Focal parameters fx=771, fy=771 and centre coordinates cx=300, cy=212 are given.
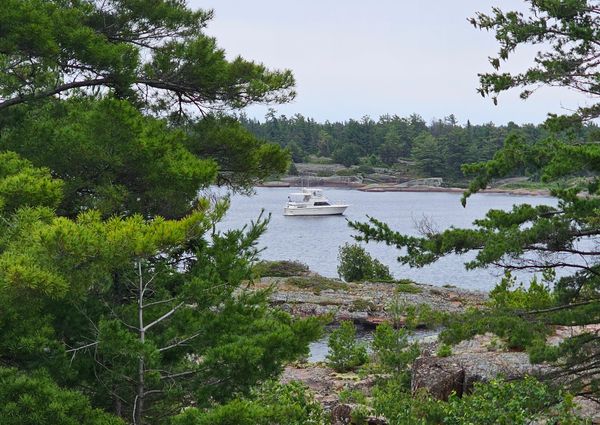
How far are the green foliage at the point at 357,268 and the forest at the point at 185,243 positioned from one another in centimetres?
2054

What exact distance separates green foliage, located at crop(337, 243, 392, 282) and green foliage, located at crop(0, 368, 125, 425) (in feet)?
100

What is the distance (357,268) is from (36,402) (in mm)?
31343

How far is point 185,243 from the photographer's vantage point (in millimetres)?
8523

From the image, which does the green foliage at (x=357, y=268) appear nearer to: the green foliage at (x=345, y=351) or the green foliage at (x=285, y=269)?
the green foliage at (x=285, y=269)

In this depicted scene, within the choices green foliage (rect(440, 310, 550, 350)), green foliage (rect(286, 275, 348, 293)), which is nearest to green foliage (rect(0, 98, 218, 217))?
green foliage (rect(440, 310, 550, 350))

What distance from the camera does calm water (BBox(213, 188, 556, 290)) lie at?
41844 millimetres

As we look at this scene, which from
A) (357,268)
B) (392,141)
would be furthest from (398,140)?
(357,268)

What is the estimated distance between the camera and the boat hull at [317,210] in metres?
74.2

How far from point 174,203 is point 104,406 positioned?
393cm

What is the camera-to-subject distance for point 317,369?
712 inches

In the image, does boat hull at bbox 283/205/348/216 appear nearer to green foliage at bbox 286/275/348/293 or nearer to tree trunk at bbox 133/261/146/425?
green foliage at bbox 286/275/348/293

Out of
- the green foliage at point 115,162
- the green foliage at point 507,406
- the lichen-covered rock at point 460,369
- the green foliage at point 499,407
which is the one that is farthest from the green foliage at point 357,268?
the green foliage at point 507,406

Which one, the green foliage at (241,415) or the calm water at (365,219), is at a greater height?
the green foliage at (241,415)

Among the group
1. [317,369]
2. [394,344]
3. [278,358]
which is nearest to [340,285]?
[317,369]
